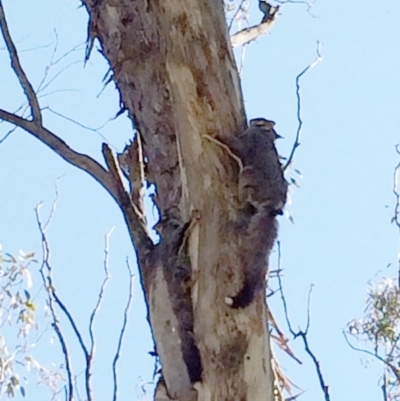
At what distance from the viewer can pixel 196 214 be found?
208 cm

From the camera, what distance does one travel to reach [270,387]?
195 centimetres

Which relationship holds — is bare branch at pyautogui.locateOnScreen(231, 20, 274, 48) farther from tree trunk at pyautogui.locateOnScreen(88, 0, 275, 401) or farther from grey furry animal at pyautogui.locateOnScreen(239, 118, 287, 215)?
grey furry animal at pyautogui.locateOnScreen(239, 118, 287, 215)

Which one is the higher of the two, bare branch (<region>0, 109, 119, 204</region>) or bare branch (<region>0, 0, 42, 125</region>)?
bare branch (<region>0, 0, 42, 125</region>)

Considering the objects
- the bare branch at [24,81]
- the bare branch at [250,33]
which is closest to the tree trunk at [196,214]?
the bare branch at [24,81]

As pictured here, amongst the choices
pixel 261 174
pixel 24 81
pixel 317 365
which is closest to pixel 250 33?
pixel 24 81

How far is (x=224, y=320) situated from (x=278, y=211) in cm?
28

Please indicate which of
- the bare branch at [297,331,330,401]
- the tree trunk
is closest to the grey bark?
the tree trunk

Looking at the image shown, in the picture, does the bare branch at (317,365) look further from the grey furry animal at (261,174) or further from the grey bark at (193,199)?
the grey furry animal at (261,174)

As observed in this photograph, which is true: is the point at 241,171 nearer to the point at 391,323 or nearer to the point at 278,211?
the point at 278,211

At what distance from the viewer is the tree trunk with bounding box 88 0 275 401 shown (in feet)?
6.41

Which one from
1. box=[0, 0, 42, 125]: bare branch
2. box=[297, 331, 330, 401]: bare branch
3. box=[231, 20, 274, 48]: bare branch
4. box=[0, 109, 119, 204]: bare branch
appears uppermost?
box=[231, 20, 274, 48]: bare branch

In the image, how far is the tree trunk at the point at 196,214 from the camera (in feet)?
6.41

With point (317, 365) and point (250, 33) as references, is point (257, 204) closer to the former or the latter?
point (317, 365)

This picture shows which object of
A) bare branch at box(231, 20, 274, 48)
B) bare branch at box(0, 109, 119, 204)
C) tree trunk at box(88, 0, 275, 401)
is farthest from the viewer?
bare branch at box(231, 20, 274, 48)
